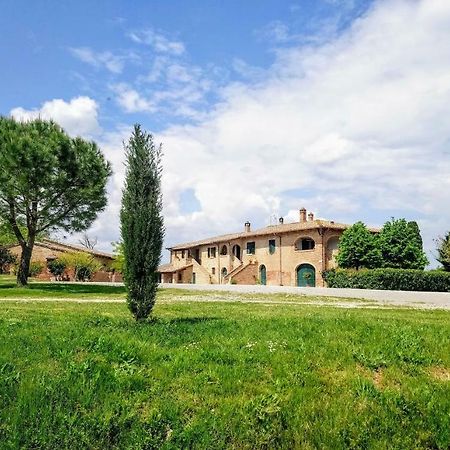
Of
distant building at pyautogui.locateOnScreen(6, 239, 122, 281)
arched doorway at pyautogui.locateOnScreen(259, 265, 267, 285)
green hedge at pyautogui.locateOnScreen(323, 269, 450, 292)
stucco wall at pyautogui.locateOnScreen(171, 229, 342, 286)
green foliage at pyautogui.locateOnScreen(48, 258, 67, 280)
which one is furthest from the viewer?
distant building at pyautogui.locateOnScreen(6, 239, 122, 281)

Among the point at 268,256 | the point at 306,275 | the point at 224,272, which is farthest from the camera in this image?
the point at 224,272

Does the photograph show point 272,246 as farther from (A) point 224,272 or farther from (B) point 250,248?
(A) point 224,272

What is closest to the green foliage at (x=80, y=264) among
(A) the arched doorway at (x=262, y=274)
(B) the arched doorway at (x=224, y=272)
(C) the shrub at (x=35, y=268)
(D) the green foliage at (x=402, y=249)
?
(C) the shrub at (x=35, y=268)

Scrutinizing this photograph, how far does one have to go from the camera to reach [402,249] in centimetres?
4550

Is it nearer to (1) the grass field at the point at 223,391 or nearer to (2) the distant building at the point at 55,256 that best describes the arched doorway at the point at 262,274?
(2) the distant building at the point at 55,256

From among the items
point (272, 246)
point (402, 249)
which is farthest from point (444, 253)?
point (272, 246)

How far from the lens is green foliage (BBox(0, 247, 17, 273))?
211ft

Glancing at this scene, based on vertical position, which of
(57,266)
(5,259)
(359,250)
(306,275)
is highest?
(5,259)

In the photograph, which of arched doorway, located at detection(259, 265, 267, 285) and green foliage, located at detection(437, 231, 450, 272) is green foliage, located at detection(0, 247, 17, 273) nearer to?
arched doorway, located at detection(259, 265, 267, 285)

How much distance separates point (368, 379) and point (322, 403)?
1.01 metres

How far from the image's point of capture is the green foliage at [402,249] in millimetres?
45375

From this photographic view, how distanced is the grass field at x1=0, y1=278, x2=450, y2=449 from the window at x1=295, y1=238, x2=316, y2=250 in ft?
148

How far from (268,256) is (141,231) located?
48570 mm

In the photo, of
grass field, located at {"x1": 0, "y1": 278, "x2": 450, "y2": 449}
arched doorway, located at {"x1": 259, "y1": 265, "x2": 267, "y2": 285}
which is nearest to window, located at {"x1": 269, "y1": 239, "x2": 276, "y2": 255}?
arched doorway, located at {"x1": 259, "y1": 265, "x2": 267, "y2": 285}
